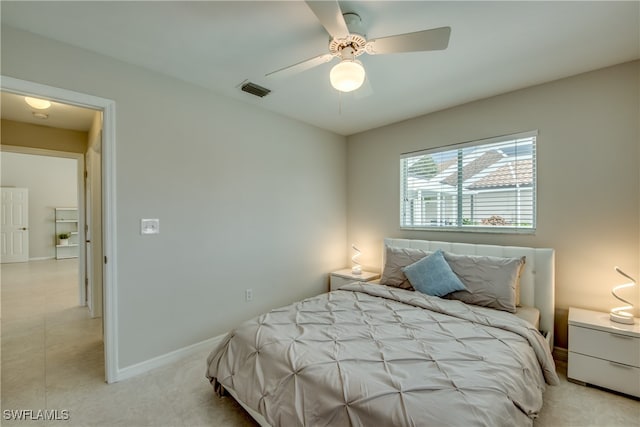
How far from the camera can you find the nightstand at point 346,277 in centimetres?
360

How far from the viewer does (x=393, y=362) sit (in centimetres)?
142

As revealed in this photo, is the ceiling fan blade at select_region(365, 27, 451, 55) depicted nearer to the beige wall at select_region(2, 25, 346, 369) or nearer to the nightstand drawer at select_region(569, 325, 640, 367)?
the beige wall at select_region(2, 25, 346, 369)

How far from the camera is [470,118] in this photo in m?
3.08

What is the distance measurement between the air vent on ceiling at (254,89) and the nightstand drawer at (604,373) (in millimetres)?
3528

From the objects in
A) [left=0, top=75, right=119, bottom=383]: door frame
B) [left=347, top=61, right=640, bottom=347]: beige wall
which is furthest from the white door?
[left=347, top=61, right=640, bottom=347]: beige wall

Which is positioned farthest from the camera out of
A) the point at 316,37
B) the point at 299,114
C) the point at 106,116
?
the point at 299,114

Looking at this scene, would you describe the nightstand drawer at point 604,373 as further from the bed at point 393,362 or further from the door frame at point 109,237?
the door frame at point 109,237

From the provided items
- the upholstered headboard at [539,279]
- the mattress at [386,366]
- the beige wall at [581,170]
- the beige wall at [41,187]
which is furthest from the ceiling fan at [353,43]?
the beige wall at [41,187]

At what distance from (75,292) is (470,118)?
650 centimetres

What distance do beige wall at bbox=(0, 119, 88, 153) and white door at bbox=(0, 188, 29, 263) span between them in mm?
5648

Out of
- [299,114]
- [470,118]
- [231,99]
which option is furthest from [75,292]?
[470,118]

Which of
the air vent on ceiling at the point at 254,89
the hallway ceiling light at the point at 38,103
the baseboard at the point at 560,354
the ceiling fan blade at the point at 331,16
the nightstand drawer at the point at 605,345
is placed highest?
the air vent on ceiling at the point at 254,89

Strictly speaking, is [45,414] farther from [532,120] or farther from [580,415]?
[532,120]

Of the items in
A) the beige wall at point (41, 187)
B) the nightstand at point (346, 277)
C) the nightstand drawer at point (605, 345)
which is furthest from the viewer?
the beige wall at point (41, 187)
